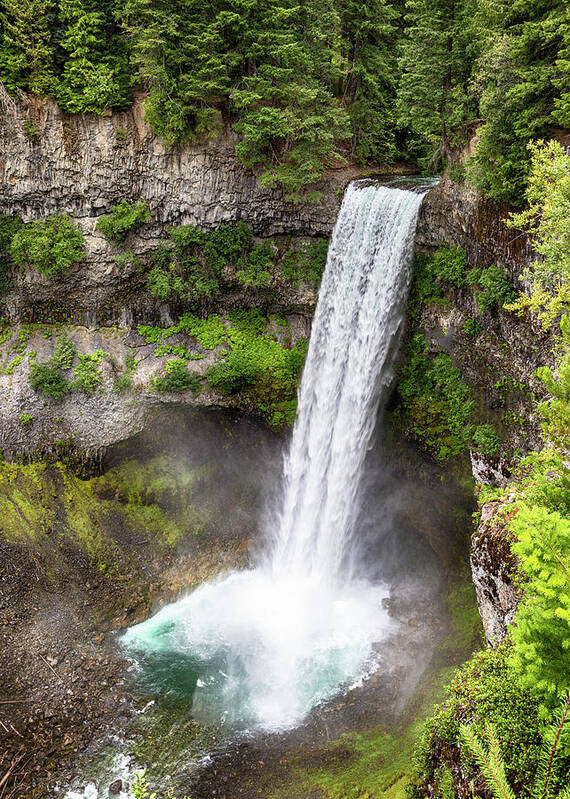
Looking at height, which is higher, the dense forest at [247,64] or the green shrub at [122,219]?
the dense forest at [247,64]

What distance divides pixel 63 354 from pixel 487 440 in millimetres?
16569

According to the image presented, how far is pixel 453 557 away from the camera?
54.5 ft

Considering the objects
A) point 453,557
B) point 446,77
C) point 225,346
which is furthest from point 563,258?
point 225,346

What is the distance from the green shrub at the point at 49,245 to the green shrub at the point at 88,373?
3713 mm

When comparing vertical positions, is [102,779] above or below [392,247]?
below

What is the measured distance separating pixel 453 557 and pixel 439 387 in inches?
233

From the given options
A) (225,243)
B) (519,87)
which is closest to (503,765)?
(519,87)

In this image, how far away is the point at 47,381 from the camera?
19.5m

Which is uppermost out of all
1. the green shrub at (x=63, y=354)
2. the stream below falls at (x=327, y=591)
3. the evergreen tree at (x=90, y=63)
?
the evergreen tree at (x=90, y=63)

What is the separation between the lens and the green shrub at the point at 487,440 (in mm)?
14617

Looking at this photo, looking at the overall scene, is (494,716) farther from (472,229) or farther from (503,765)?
(472,229)

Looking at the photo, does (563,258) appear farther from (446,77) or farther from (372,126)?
(372,126)

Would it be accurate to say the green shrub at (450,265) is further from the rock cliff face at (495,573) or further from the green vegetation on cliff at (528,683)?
the rock cliff face at (495,573)

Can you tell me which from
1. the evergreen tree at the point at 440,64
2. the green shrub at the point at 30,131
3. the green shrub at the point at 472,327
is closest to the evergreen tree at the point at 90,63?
the green shrub at the point at 30,131
